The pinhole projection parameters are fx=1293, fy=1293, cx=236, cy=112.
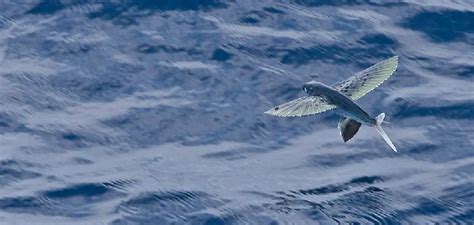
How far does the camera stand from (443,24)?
1886 cm

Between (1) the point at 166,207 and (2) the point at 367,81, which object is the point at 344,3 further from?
(1) the point at 166,207

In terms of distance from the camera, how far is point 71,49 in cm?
1839

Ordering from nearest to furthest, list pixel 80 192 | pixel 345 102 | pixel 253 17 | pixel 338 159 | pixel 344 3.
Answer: pixel 345 102 < pixel 80 192 < pixel 338 159 < pixel 253 17 < pixel 344 3

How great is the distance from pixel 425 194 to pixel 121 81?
485 centimetres

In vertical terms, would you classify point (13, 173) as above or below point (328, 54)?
below

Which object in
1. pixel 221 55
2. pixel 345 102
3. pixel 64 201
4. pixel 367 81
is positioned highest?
pixel 345 102

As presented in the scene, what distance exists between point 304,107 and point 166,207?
81.3 inches

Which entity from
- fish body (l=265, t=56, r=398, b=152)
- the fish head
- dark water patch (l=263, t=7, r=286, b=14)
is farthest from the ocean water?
the fish head

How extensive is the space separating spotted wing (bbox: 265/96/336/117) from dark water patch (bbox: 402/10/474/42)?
16.5ft

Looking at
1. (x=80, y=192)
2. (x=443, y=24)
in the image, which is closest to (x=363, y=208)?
(x=80, y=192)

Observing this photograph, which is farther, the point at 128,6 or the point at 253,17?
the point at 128,6

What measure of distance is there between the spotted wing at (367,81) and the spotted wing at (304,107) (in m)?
0.48

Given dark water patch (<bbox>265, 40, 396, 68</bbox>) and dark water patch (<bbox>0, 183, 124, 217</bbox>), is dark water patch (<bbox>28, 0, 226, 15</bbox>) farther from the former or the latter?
dark water patch (<bbox>0, 183, 124, 217</bbox>)

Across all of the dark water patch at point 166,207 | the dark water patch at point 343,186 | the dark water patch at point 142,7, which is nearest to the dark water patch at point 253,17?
the dark water patch at point 142,7
